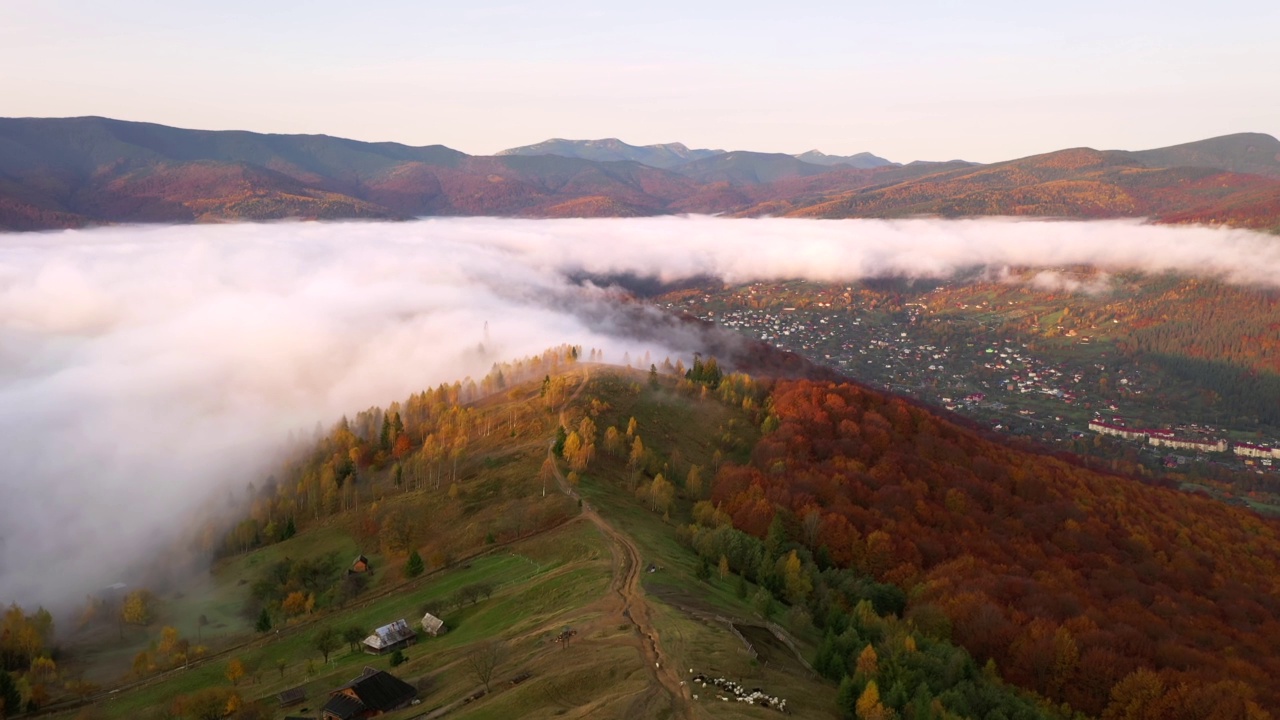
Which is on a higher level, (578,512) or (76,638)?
(578,512)

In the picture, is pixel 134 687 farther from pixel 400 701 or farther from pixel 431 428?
pixel 431 428

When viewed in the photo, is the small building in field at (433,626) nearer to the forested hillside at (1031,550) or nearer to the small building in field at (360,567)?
the small building in field at (360,567)

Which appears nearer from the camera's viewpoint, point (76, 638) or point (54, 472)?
point (76, 638)

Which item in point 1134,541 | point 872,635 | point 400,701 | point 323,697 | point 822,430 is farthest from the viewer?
point 822,430

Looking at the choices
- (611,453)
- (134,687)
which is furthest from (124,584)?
(611,453)

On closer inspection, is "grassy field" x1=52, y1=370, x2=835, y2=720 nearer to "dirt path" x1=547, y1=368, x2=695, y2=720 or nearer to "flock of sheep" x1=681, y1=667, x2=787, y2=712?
"dirt path" x1=547, y1=368, x2=695, y2=720

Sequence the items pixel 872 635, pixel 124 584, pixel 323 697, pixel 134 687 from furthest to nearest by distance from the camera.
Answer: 1. pixel 124 584
2. pixel 134 687
3. pixel 872 635
4. pixel 323 697

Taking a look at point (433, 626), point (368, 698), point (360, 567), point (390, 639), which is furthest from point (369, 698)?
point (360, 567)
